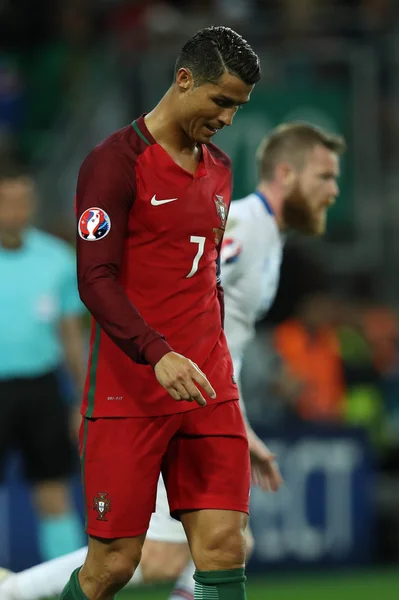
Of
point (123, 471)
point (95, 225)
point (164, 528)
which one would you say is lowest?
point (164, 528)

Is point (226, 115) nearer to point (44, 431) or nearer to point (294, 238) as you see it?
point (44, 431)

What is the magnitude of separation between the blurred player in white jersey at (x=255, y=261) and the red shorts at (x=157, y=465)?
72 cm

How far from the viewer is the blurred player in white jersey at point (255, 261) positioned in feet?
16.5

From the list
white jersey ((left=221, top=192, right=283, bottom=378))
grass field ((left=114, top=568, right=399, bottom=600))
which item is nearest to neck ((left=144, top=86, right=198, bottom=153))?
white jersey ((left=221, top=192, right=283, bottom=378))

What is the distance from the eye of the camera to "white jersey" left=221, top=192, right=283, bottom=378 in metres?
5.15

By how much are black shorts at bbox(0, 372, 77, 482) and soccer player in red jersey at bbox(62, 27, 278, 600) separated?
9.38 ft

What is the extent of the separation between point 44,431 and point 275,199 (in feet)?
7.58

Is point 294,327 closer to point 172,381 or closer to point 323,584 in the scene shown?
point 323,584

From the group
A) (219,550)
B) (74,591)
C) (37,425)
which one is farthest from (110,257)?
(37,425)

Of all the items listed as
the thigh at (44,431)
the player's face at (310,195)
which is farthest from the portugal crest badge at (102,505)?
the thigh at (44,431)

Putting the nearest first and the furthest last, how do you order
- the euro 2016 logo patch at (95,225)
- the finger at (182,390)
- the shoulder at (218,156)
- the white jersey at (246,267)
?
the finger at (182,390) → the euro 2016 logo patch at (95,225) → the shoulder at (218,156) → the white jersey at (246,267)

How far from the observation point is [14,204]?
7.09m

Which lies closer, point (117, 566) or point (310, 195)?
point (117, 566)

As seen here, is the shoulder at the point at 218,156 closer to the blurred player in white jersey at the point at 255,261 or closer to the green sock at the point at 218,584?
the blurred player in white jersey at the point at 255,261
